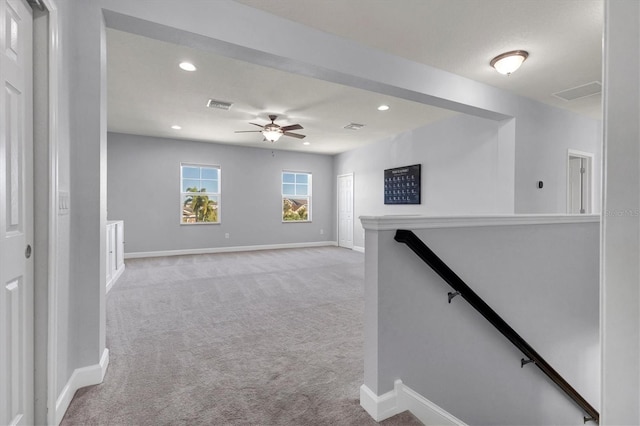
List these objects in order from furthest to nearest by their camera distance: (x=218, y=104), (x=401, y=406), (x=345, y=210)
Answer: (x=345, y=210), (x=218, y=104), (x=401, y=406)

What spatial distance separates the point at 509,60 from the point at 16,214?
3.92 meters

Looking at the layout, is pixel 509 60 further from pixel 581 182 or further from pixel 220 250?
pixel 220 250

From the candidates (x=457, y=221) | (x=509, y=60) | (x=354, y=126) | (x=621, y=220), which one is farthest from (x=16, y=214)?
(x=354, y=126)

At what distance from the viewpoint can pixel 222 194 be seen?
742cm

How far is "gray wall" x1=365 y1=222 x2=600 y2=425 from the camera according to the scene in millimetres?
1742

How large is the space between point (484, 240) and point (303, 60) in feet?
6.70

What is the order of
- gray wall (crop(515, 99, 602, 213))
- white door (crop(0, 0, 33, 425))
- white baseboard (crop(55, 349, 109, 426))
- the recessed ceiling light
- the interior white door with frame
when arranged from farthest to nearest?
1. the interior white door with frame
2. gray wall (crop(515, 99, 602, 213))
3. the recessed ceiling light
4. white baseboard (crop(55, 349, 109, 426))
5. white door (crop(0, 0, 33, 425))

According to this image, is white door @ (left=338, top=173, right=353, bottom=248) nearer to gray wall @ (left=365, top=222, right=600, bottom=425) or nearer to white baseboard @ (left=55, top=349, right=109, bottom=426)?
gray wall @ (left=365, top=222, right=600, bottom=425)

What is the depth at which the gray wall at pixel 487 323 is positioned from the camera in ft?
5.72

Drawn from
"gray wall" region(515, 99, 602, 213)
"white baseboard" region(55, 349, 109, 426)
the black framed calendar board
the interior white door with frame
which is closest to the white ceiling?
"gray wall" region(515, 99, 602, 213)

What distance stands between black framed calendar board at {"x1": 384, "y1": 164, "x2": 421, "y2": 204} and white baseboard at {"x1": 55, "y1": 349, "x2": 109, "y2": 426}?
5.47 metres

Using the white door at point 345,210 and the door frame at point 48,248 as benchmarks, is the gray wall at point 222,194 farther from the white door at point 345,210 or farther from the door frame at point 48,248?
the door frame at point 48,248

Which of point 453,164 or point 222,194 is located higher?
point 453,164

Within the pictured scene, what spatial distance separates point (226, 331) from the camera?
8.92ft
